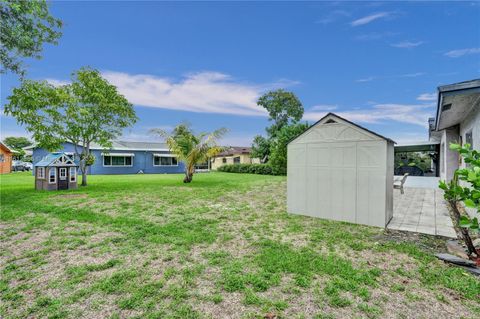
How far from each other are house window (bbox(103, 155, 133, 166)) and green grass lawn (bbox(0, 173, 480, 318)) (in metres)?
20.2

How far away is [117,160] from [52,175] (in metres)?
14.4

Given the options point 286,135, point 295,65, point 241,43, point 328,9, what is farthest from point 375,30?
point 286,135

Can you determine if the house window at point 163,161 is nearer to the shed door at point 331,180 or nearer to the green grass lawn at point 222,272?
the green grass lawn at point 222,272

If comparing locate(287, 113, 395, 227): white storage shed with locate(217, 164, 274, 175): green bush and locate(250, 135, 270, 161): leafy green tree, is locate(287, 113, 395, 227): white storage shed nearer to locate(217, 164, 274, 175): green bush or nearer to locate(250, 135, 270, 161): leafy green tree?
locate(217, 164, 274, 175): green bush

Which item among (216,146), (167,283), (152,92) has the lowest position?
(167,283)

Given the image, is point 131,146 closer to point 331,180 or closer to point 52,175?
point 52,175

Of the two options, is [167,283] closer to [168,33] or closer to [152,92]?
[168,33]

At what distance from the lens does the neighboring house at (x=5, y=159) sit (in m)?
23.6

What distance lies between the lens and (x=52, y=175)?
11.1 metres

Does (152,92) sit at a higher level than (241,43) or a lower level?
lower

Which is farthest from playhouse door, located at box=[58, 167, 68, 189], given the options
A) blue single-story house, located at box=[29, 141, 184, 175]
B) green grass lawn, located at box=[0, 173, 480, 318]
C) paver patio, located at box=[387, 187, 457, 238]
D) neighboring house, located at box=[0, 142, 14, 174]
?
neighboring house, located at box=[0, 142, 14, 174]

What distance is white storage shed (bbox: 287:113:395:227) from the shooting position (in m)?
5.31

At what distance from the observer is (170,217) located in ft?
20.5

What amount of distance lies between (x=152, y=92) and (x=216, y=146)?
25.5ft
